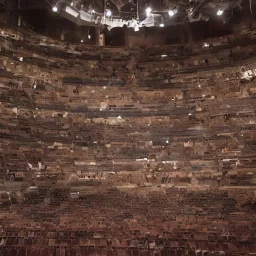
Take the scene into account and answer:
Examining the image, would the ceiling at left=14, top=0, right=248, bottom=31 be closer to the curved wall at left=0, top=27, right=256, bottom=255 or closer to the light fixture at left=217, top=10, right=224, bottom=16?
the light fixture at left=217, top=10, right=224, bottom=16

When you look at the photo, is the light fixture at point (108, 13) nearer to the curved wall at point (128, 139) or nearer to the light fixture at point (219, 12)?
the curved wall at point (128, 139)

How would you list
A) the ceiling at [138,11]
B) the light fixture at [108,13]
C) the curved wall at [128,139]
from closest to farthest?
the curved wall at [128,139]
the ceiling at [138,11]
the light fixture at [108,13]

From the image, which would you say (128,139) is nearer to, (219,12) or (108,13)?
(108,13)

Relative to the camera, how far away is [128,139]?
22.4ft

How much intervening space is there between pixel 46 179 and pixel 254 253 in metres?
3.86

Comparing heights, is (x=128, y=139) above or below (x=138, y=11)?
below

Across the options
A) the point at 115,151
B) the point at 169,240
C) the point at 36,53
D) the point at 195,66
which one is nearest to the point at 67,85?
the point at 36,53

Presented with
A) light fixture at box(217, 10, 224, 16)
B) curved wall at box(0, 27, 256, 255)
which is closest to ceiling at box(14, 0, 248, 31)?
light fixture at box(217, 10, 224, 16)

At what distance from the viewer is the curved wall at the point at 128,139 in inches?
208

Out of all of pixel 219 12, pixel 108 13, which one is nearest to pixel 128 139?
pixel 108 13

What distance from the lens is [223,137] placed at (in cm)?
645

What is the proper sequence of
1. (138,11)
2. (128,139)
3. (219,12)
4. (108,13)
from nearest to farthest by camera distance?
1. (128,139)
2. (219,12)
3. (108,13)
4. (138,11)

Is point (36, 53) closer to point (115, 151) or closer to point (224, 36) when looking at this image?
point (115, 151)

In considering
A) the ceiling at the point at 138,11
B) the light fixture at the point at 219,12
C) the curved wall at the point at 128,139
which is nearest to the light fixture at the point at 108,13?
the ceiling at the point at 138,11
